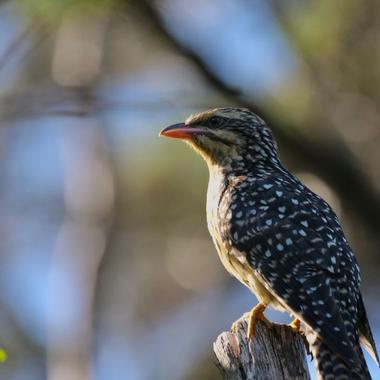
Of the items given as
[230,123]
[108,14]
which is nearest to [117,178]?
[108,14]

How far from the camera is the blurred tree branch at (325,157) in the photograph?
434 inches

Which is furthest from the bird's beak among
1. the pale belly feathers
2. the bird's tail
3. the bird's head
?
the bird's tail

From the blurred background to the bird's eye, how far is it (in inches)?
77.9

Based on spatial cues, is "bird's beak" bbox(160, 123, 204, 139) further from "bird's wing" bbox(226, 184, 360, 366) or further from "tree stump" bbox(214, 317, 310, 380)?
"tree stump" bbox(214, 317, 310, 380)

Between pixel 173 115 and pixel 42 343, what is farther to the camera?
pixel 42 343

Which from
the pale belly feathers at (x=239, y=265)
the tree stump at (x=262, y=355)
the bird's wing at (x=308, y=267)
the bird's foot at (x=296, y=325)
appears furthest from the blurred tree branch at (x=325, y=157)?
the tree stump at (x=262, y=355)

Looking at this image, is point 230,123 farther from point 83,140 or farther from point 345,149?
point 83,140

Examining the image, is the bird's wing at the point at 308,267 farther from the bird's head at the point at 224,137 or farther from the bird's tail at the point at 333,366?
the bird's head at the point at 224,137

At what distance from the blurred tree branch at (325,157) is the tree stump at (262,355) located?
14.7ft

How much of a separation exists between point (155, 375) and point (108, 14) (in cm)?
382

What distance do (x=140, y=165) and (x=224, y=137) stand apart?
19.3 feet

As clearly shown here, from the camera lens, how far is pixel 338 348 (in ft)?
21.2

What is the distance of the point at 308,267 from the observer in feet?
23.0

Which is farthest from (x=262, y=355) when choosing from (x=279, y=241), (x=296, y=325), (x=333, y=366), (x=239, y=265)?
(x=239, y=265)
